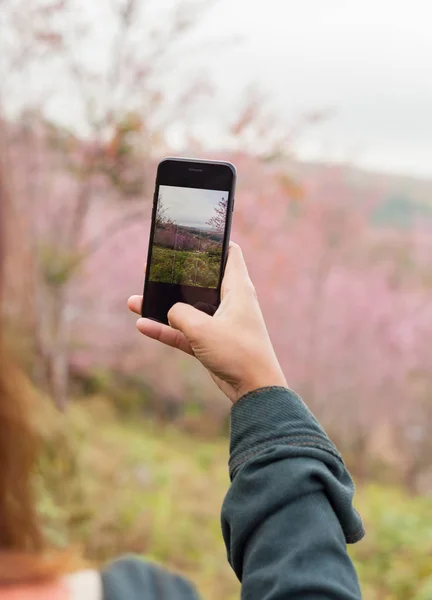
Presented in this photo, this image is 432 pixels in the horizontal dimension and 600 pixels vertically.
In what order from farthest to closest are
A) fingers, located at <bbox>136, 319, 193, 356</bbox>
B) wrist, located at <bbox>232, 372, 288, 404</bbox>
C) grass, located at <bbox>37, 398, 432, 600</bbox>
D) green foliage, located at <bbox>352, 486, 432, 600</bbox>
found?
grass, located at <bbox>37, 398, 432, 600</bbox>
green foliage, located at <bbox>352, 486, 432, 600</bbox>
fingers, located at <bbox>136, 319, 193, 356</bbox>
wrist, located at <bbox>232, 372, 288, 404</bbox>

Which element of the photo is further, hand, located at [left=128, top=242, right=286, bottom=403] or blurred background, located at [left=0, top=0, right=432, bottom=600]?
blurred background, located at [left=0, top=0, right=432, bottom=600]

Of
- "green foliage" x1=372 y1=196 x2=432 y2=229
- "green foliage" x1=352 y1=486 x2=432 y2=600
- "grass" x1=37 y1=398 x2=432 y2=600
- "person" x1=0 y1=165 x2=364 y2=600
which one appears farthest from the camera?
"green foliage" x1=372 y1=196 x2=432 y2=229

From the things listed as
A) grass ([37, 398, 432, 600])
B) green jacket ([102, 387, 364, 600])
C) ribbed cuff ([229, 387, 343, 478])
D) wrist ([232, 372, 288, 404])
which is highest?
wrist ([232, 372, 288, 404])

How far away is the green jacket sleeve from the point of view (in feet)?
1.28

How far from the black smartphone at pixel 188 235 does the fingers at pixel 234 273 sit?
1cm

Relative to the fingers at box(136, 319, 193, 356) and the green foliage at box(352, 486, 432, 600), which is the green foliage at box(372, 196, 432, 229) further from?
the fingers at box(136, 319, 193, 356)

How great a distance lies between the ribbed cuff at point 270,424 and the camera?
0.44 m

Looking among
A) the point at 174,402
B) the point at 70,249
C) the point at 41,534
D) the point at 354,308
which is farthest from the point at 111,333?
the point at 41,534

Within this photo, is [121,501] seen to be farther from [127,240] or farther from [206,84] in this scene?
[206,84]

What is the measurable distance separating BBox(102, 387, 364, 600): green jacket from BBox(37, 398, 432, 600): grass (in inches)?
73.2

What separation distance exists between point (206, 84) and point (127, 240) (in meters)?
0.89

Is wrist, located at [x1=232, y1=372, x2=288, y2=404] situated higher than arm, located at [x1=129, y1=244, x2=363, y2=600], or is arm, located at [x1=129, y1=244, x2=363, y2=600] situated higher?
wrist, located at [x1=232, y1=372, x2=288, y2=404]

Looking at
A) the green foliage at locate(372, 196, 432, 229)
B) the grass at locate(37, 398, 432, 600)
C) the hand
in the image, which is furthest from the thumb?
the green foliage at locate(372, 196, 432, 229)

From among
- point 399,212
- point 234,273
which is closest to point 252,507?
point 234,273
